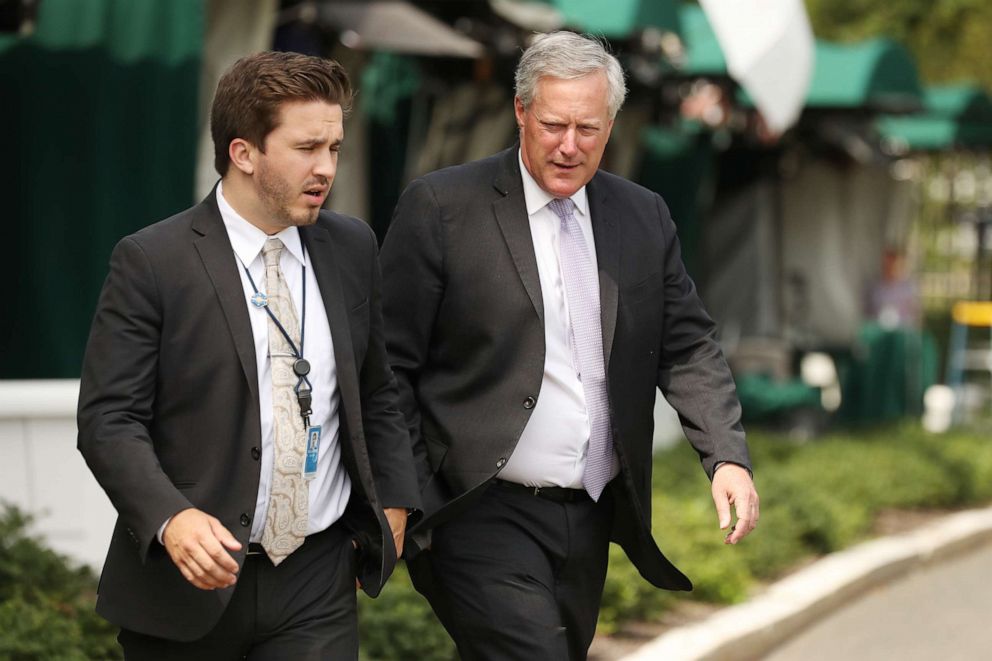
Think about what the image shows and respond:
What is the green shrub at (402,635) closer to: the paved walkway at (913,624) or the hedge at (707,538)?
the hedge at (707,538)

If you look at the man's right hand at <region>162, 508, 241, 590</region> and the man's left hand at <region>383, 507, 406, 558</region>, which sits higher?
the man's right hand at <region>162, 508, 241, 590</region>

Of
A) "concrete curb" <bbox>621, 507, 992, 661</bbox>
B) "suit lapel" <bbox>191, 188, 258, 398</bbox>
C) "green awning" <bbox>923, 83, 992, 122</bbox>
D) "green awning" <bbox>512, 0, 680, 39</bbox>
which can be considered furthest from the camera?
"green awning" <bbox>923, 83, 992, 122</bbox>

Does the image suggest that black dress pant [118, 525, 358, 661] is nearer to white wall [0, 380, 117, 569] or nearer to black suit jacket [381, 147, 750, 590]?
black suit jacket [381, 147, 750, 590]

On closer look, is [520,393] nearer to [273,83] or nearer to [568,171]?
[568,171]

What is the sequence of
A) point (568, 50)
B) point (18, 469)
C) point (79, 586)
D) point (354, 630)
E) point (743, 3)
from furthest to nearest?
point (18, 469) → point (79, 586) → point (743, 3) → point (568, 50) → point (354, 630)

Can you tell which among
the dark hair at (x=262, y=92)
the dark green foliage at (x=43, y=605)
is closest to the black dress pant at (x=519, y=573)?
the dark hair at (x=262, y=92)

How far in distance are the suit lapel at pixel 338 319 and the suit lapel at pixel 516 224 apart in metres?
0.63

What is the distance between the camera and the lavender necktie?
4.30m

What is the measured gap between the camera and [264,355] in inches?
141

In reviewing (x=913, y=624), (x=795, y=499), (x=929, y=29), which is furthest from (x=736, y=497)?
(x=929, y=29)

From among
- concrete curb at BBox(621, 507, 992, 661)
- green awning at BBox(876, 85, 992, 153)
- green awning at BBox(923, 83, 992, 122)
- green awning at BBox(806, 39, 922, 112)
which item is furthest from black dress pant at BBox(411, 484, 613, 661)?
green awning at BBox(923, 83, 992, 122)

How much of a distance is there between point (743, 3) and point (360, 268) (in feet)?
8.23

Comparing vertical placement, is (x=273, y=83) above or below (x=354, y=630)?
above

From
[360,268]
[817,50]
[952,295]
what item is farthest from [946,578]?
[952,295]
